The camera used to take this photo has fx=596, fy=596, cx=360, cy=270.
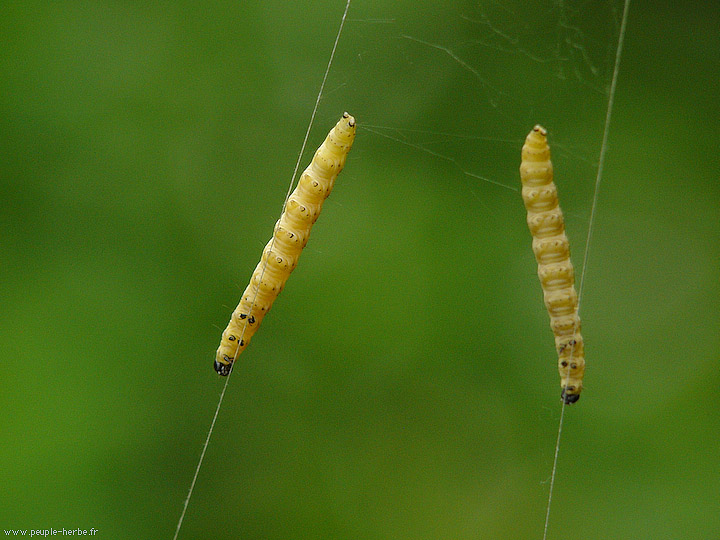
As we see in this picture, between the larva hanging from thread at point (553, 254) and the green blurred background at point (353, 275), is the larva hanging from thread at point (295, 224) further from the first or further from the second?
the green blurred background at point (353, 275)

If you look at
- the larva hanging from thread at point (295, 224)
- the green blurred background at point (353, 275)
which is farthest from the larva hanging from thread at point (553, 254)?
the green blurred background at point (353, 275)

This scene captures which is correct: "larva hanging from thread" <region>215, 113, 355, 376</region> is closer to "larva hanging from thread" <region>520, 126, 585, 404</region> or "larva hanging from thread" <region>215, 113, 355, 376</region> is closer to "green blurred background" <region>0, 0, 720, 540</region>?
"larva hanging from thread" <region>520, 126, 585, 404</region>

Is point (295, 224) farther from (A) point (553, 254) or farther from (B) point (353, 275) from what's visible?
(B) point (353, 275)

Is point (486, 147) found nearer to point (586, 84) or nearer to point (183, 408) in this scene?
point (586, 84)

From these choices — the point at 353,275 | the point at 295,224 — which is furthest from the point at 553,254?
the point at 353,275

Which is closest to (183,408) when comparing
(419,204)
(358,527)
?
(358,527)

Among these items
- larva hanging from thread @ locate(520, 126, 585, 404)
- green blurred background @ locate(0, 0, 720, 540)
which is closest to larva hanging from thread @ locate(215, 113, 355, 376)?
larva hanging from thread @ locate(520, 126, 585, 404)
